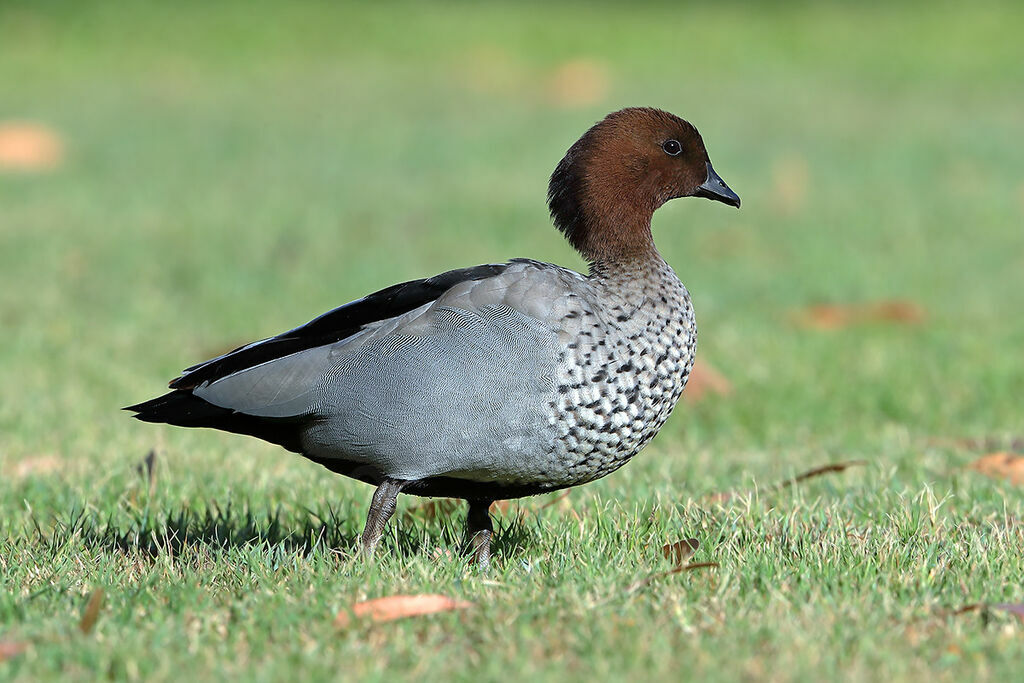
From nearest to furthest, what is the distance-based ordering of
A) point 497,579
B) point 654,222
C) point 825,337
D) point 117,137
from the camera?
point 497,579 < point 825,337 < point 654,222 < point 117,137

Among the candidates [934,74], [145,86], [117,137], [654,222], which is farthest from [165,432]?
[934,74]

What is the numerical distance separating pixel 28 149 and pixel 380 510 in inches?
427

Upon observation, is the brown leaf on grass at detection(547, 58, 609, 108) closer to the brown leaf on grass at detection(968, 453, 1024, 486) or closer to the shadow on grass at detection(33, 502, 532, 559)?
the brown leaf on grass at detection(968, 453, 1024, 486)

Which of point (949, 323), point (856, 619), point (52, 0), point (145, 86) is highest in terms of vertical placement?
point (52, 0)

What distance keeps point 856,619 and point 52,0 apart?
74.7 feet

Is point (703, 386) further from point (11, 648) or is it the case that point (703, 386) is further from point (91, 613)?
point (11, 648)

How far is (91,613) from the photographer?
3.13 meters

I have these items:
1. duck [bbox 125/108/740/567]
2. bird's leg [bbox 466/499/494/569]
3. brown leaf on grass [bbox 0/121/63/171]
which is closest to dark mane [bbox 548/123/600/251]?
duck [bbox 125/108/740/567]

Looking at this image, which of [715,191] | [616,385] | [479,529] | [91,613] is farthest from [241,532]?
[715,191]

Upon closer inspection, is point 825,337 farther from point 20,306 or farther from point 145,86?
point 145,86

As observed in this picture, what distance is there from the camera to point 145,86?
723 inches

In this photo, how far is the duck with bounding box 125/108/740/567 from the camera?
3.69 metres

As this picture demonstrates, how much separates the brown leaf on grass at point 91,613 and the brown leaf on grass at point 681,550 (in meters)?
1.44

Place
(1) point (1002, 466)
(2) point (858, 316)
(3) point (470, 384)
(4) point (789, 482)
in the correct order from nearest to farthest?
(3) point (470, 384)
(4) point (789, 482)
(1) point (1002, 466)
(2) point (858, 316)
